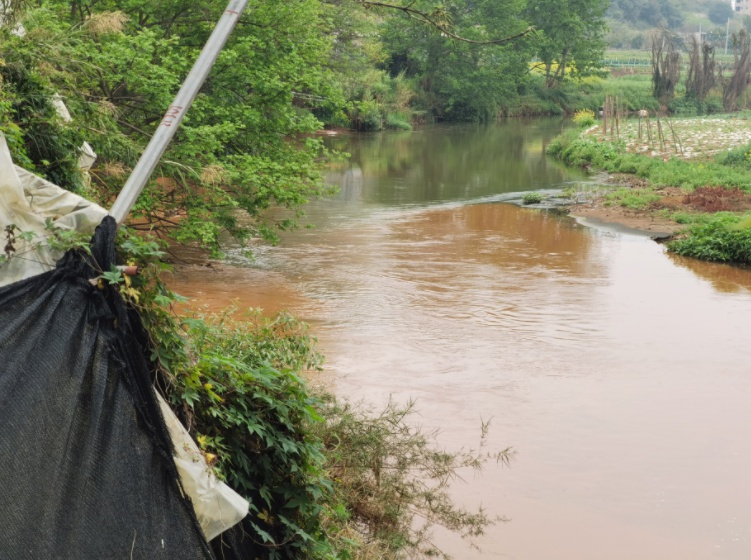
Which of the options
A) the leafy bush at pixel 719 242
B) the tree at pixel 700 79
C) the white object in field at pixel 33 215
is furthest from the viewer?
the tree at pixel 700 79

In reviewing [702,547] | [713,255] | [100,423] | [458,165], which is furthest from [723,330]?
[458,165]

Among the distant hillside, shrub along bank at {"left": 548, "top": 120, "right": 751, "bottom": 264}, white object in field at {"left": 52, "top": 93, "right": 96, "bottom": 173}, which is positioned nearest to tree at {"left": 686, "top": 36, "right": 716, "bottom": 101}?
shrub along bank at {"left": 548, "top": 120, "right": 751, "bottom": 264}

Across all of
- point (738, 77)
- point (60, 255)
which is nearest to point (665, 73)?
point (738, 77)

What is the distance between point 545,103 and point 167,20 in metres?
50.8

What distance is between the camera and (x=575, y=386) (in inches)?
426

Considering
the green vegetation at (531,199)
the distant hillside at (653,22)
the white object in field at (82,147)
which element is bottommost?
the green vegetation at (531,199)

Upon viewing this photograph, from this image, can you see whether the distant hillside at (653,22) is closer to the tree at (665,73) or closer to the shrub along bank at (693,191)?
the tree at (665,73)

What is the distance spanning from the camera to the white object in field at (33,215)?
3873mm

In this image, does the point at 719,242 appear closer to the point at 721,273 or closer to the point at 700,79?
the point at 721,273

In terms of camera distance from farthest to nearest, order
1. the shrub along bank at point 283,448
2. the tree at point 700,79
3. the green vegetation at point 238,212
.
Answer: the tree at point 700,79 → the green vegetation at point 238,212 → the shrub along bank at point 283,448

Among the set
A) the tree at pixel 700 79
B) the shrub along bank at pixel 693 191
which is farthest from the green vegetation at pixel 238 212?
the tree at pixel 700 79

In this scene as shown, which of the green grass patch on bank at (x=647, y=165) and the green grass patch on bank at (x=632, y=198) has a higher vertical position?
the green grass patch on bank at (x=647, y=165)

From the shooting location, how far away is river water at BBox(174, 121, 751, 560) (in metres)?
7.84

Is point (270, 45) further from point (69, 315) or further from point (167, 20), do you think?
point (69, 315)
